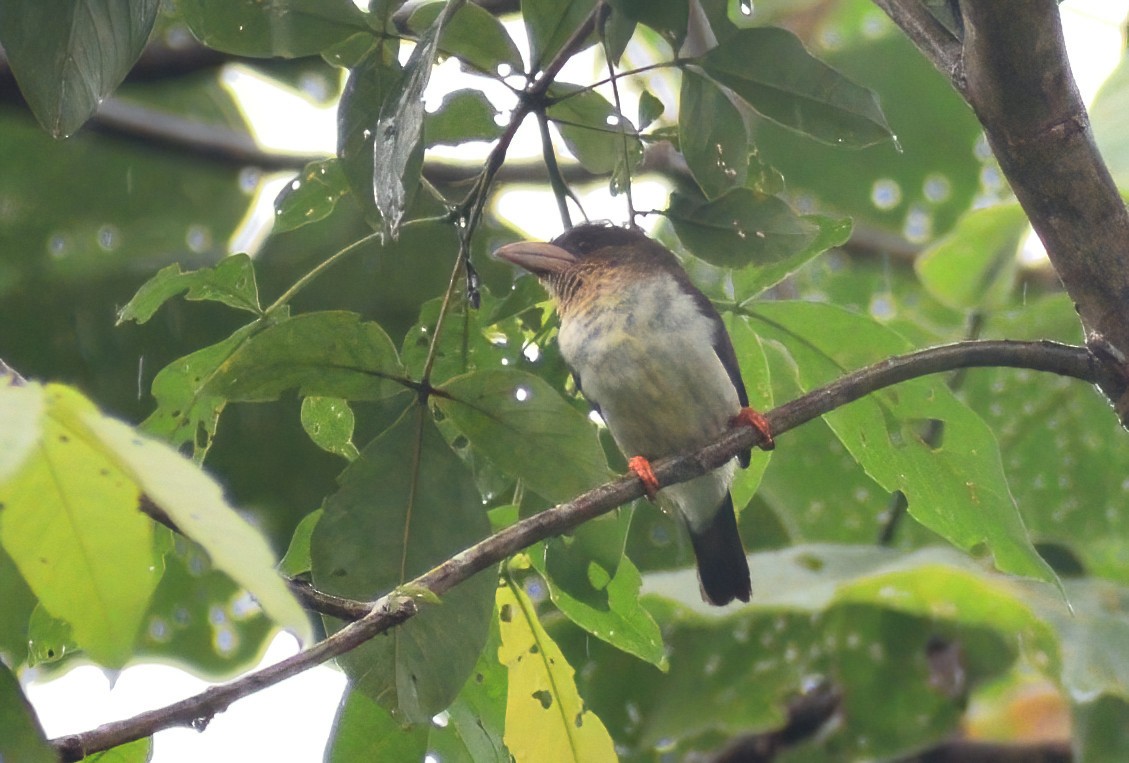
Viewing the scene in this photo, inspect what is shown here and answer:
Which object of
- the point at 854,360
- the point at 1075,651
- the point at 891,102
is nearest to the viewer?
the point at 854,360

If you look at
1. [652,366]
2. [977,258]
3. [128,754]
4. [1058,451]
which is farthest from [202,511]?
→ [1058,451]

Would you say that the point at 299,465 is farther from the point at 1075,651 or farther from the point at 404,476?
the point at 1075,651

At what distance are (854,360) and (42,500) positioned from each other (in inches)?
75.0

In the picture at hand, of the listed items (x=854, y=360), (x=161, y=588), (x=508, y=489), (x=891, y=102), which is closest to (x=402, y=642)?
(x=508, y=489)

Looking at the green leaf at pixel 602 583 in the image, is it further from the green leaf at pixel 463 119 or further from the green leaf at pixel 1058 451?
the green leaf at pixel 1058 451

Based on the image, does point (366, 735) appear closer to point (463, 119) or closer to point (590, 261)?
point (463, 119)

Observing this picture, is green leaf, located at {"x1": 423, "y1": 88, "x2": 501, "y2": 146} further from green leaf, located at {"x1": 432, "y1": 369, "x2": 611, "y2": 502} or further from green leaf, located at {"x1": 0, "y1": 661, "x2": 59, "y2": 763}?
green leaf, located at {"x1": 0, "y1": 661, "x2": 59, "y2": 763}

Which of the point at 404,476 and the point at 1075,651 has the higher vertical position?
the point at 404,476

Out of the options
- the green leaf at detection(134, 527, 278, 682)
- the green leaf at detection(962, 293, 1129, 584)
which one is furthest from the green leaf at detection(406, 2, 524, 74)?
the green leaf at detection(962, 293, 1129, 584)

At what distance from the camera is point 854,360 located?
2.63m

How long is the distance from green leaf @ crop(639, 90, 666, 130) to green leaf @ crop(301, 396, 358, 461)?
81 centimetres

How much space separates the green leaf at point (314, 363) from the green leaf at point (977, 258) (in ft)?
6.42

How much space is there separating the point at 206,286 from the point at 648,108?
92cm

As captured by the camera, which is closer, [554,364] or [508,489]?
[508,489]
